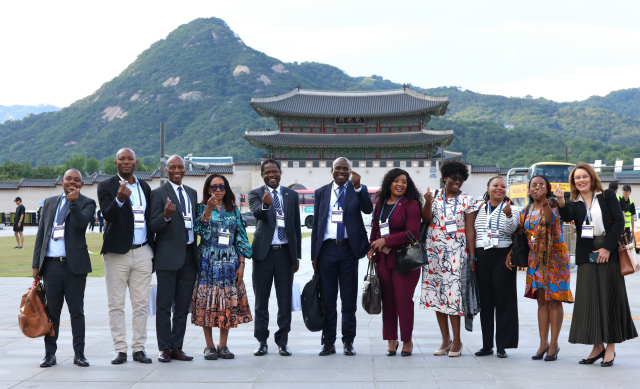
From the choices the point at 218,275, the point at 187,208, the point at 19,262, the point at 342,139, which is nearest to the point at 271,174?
the point at 187,208

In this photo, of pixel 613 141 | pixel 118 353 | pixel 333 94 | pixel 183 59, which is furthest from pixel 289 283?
pixel 183 59

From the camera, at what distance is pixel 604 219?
14.7 feet

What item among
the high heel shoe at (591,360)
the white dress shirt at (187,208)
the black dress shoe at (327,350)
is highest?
the white dress shirt at (187,208)

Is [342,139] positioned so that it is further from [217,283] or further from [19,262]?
[217,283]

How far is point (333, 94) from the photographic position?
40.1 meters

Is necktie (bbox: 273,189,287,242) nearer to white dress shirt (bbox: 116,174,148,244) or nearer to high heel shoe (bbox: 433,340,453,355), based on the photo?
white dress shirt (bbox: 116,174,148,244)

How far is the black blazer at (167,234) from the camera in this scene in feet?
14.8

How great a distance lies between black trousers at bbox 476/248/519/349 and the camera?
4641 mm

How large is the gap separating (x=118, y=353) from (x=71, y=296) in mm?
613

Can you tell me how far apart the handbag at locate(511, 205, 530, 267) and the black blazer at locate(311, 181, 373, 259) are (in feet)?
4.13

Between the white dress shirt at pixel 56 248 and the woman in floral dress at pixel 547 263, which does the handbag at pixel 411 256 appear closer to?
the woman in floral dress at pixel 547 263

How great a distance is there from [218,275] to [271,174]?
1.03 m

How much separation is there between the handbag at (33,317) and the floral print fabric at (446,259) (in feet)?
10.4

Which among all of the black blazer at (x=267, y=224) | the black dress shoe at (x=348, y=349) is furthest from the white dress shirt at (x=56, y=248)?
the black dress shoe at (x=348, y=349)
